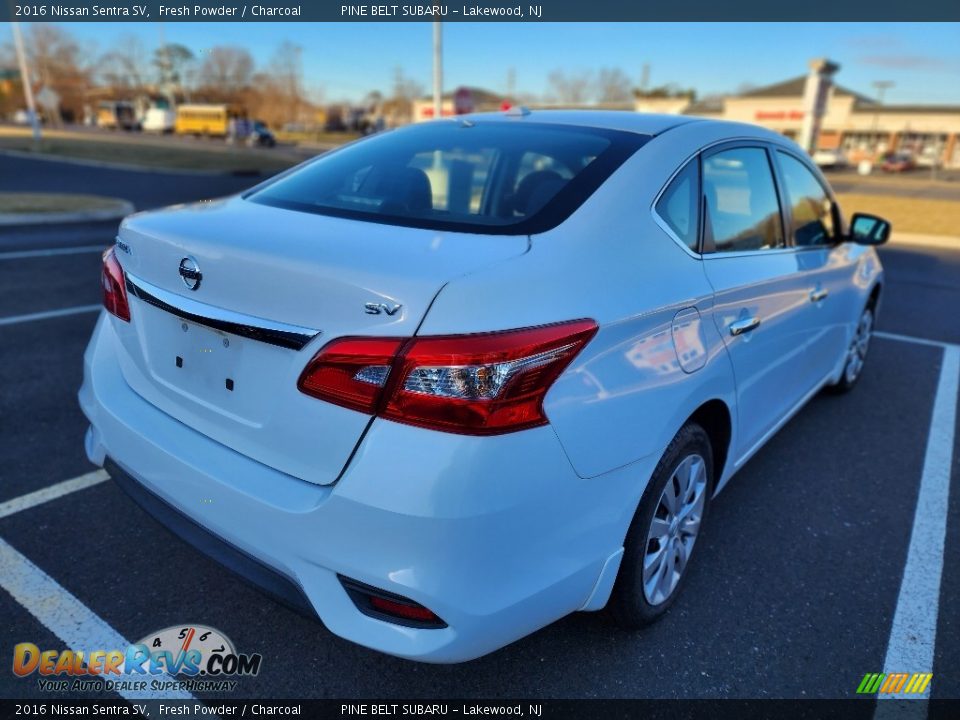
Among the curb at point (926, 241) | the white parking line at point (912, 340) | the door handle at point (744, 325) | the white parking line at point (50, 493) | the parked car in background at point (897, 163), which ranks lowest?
the parked car in background at point (897, 163)

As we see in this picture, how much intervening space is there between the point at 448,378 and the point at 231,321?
63 cm

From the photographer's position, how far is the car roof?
2570mm

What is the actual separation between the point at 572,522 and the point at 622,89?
97.8m

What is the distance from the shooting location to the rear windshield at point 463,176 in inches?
81.8

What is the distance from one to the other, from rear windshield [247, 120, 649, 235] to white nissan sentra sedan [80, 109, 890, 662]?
2 cm

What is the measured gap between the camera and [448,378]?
152 centimetres

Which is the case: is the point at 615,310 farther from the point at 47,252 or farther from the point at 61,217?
the point at 61,217

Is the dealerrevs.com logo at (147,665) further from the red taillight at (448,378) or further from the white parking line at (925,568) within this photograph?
the white parking line at (925,568)

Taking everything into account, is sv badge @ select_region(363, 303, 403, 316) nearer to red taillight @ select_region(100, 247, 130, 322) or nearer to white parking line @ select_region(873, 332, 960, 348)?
red taillight @ select_region(100, 247, 130, 322)

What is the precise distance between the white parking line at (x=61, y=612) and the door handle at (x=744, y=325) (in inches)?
84.5

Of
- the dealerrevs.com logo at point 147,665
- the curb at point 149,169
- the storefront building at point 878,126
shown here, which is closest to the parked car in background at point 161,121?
the curb at point 149,169

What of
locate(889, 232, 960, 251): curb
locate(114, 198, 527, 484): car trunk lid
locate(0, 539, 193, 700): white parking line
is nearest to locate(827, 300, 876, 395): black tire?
locate(114, 198, 527, 484): car trunk lid

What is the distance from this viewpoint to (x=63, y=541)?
2635 millimetres

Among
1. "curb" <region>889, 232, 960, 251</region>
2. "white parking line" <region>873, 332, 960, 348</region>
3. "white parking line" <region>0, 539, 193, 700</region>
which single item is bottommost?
"curb" <region>889, 232, 960, 251</region>
